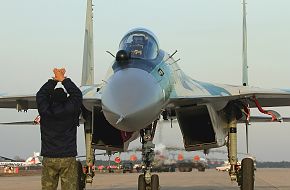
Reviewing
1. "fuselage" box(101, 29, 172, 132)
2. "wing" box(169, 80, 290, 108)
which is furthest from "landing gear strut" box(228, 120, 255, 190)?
"fuselage" box(101, 29, 172, 132)

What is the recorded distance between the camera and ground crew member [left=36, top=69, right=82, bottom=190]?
16.6 ft

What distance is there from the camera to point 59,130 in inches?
200

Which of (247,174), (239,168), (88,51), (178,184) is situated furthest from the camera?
(178,184)

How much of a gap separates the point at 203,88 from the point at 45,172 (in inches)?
Answer: 185

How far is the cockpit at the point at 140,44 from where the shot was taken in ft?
25.3

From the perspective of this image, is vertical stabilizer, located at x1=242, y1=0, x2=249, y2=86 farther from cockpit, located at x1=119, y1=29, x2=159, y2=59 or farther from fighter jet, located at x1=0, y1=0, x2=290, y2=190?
cockpit, located at x1=119, y1=29, x2=159, y2=59

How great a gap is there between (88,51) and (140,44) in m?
6.12

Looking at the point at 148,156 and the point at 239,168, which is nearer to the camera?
the point at 148,156

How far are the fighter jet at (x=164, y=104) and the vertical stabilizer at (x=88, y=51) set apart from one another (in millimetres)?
3406

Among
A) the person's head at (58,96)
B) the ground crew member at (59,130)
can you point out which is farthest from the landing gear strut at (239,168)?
the person's head at (58,96)

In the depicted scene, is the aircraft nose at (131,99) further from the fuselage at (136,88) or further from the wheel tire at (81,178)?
the wheel tire at (81,178)

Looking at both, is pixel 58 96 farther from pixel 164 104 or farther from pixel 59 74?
pixel 164 104

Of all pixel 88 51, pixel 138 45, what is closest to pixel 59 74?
pixel 138 45

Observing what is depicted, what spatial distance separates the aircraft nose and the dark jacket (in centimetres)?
122
